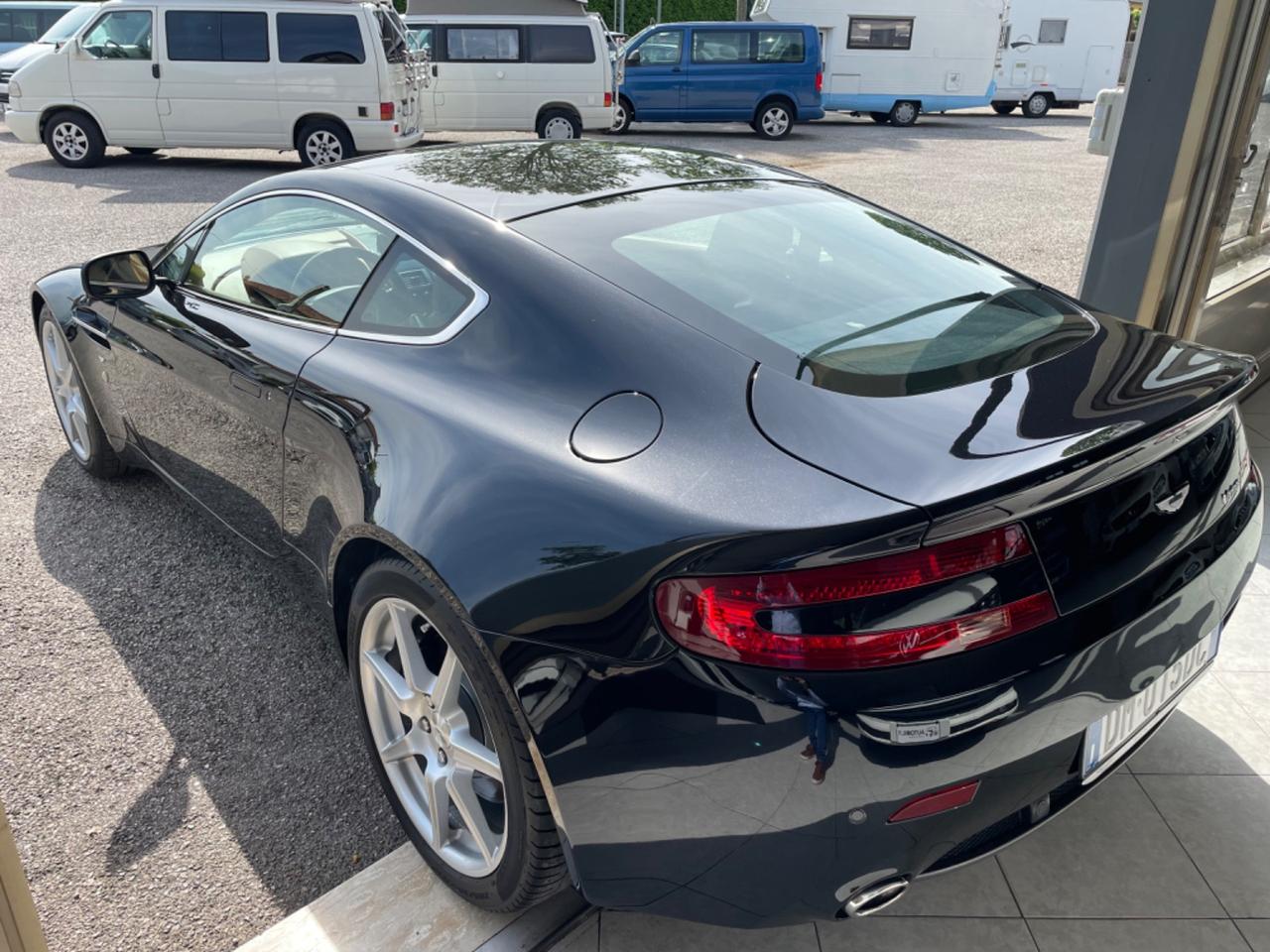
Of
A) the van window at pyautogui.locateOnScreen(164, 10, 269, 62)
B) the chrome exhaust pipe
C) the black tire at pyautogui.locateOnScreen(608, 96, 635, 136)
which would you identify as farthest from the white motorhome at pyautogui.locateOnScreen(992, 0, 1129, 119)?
the chrome exhaust pipe

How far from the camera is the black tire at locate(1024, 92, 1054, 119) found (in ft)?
75.3

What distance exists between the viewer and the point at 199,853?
2.27 meters

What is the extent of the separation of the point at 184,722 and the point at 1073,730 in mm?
2208

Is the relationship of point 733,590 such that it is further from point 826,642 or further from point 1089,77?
point 1089,77

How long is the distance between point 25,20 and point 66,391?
1713 cm

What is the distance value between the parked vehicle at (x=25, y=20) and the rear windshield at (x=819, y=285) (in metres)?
19.1

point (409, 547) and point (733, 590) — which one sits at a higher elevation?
point (733, 590)

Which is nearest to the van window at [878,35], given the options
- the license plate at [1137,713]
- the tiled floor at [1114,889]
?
the tiled floor at [1114,889]

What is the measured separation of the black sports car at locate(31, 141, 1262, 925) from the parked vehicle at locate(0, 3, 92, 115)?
492 inches

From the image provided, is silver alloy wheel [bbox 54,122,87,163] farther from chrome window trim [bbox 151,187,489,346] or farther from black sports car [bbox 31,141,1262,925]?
black sports car [bbox 31,141,1262,925]

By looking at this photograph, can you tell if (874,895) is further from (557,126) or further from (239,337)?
(557,126)

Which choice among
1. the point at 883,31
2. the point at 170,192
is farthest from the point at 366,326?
the point at 883,31

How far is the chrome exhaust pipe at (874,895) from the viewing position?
5.35ft

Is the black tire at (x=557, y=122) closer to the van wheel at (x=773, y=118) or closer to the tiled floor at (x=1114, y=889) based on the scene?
the van wheel at (x=773, y=118)
